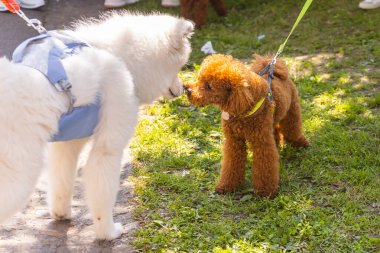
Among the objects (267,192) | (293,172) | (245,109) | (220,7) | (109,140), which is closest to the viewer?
(109,140)

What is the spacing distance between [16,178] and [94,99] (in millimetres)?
591

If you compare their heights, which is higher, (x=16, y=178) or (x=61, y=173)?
(x=16, y=178)

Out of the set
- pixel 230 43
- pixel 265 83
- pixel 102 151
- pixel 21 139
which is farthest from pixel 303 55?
pixel 21 139

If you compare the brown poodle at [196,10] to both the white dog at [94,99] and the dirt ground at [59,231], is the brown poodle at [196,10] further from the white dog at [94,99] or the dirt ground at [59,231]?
the dirt ground at [59,231]

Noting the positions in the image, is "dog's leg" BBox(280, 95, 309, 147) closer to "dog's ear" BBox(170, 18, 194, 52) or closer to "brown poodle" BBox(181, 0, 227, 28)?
"dog's ear" BBox(170, 18, 194, 52)

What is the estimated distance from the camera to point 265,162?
3.66 meters

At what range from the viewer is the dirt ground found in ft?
10.9

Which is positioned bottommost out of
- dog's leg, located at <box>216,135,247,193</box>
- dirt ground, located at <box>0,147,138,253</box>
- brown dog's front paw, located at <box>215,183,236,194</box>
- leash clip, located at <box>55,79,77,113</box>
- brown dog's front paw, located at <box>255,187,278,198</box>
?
dirt ground, located at <box>0,147,138,253</box>

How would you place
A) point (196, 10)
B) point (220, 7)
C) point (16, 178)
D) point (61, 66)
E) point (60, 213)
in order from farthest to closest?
1. point (220, 7)
2. point (196, 10)
3. point (60, 213)
4. point (61, 66)
5. point (16, 178)

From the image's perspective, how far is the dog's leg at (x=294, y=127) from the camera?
4098 millimetres

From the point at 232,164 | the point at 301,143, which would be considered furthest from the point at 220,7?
the point at 232,164

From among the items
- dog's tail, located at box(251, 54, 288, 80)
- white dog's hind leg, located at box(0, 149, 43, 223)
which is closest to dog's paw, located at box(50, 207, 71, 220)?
white dog's hind leg, located at box(0, 149, 43, 223)

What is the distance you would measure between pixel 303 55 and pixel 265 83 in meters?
2.89

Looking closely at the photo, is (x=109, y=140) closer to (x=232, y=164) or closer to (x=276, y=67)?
(x=232, y=164)
